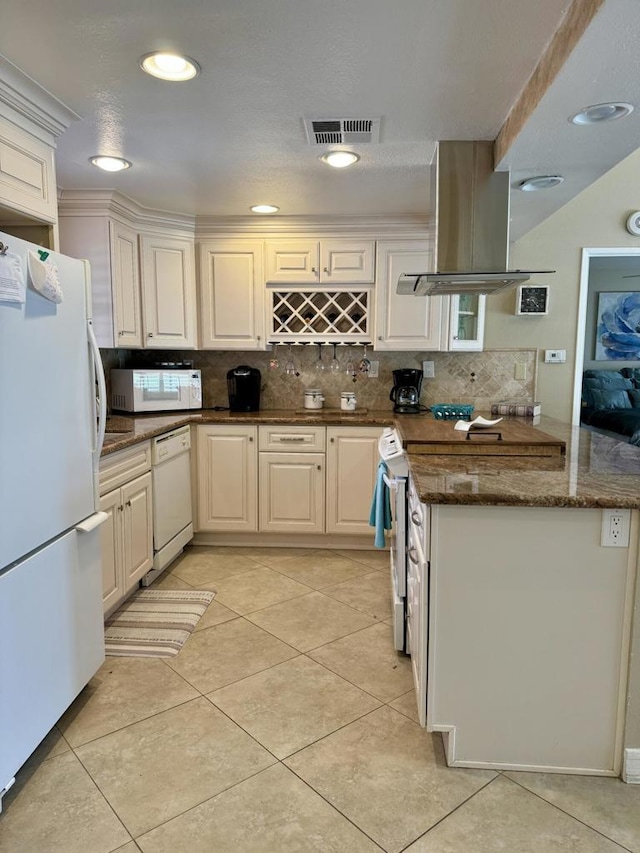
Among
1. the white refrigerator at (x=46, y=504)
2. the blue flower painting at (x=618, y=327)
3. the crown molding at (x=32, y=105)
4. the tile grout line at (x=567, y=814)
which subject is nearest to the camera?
the tile grout line at (x=567, y=814)

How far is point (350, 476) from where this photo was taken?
12.2ft

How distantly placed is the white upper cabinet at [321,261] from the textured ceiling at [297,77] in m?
0.95

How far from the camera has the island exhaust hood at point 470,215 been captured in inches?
95.0

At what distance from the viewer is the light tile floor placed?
151 cm

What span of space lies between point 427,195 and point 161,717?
10.1ft

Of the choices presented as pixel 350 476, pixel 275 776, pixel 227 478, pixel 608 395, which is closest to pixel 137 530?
pixel 227 478

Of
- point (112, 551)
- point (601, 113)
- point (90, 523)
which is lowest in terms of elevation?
point (112, 551)

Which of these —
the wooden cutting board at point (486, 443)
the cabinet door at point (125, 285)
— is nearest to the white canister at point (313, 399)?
the cabinet door at point (125, 285)

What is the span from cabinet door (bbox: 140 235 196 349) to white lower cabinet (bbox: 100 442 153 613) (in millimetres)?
1064

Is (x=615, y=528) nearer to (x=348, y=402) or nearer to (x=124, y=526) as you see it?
(x=124, y=526)

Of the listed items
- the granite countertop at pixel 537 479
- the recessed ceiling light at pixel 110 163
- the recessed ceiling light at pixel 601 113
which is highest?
the recessed ceiling light at pixel 110 163

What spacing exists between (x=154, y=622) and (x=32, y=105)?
2.34 metres

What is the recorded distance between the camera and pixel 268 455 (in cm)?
375

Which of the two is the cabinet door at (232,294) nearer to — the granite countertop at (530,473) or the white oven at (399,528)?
the granite countertop at (530,473)
